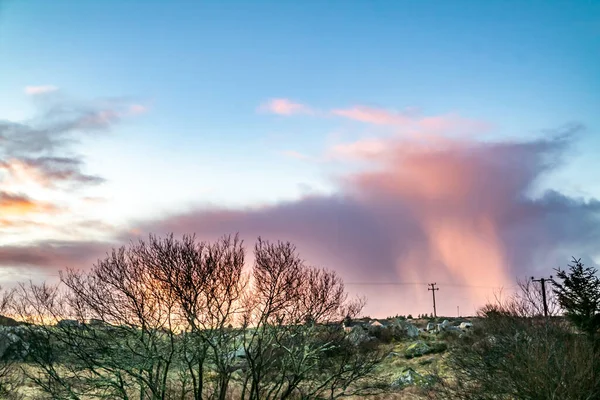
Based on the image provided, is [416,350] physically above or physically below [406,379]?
above

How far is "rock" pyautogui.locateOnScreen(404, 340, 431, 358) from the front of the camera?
4666cm

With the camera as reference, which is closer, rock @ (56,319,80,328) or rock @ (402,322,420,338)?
rock @ (56,319,80,328)

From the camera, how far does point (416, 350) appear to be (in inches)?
1861

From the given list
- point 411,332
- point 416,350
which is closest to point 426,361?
point 416,350

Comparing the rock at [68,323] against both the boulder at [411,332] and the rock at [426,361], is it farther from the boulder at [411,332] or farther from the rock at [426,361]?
the boulder at [411,332]

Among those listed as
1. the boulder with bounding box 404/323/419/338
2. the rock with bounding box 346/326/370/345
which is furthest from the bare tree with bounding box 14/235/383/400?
the boulder with bounding box 404/323/419/338

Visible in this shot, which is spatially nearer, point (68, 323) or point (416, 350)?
point (68, 323)

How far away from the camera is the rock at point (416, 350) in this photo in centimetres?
4666

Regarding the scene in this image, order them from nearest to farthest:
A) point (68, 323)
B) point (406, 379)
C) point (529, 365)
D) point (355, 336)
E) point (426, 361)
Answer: point (529, 365) < point (68, 323) < point (355, 336) < point (406, 379) < point (426, 361)

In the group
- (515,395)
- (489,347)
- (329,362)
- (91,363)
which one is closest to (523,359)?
(515,395)

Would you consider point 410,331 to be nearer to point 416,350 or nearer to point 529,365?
point 416,350

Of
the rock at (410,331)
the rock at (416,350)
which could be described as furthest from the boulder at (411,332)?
the rock at (416,350)

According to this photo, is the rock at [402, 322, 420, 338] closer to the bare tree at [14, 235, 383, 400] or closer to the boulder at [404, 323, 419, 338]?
the boulder at [404, 323, 419, 338]

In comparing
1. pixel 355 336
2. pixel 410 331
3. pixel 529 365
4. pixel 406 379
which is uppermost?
pixel 410 331
